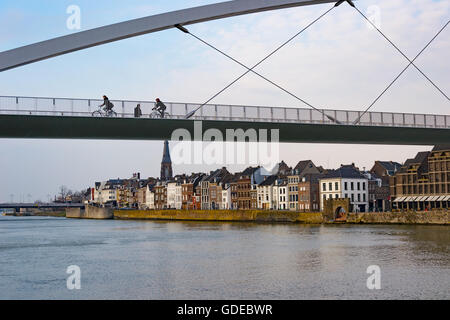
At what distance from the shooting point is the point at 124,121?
29.6 meters

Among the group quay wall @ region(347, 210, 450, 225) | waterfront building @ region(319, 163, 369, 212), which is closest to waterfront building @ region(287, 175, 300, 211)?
waterfront building @ region(319, 163, 369, 212)

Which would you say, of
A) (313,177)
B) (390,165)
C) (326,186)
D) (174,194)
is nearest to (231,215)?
(313,177)

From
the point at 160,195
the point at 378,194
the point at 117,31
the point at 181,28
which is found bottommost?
the point at 378,194

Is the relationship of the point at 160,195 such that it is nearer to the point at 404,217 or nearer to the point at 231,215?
the point at 231,215

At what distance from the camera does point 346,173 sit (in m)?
83.8

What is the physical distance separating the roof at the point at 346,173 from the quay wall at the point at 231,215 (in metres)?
11.5

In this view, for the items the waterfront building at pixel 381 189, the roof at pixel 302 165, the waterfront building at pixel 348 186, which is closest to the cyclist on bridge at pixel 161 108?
the waterfront building at pixel 348 186

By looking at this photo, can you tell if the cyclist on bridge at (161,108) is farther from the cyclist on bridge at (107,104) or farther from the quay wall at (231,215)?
the quay wall at (231,215)

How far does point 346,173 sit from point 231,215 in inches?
636

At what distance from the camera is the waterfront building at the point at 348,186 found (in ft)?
272

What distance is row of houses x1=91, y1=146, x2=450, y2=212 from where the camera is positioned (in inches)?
2975

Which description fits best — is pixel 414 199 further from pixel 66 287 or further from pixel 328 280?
pixel 66 287

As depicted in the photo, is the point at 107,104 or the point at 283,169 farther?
the point at 283,169

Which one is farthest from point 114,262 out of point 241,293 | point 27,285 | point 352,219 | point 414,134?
point 352,219
